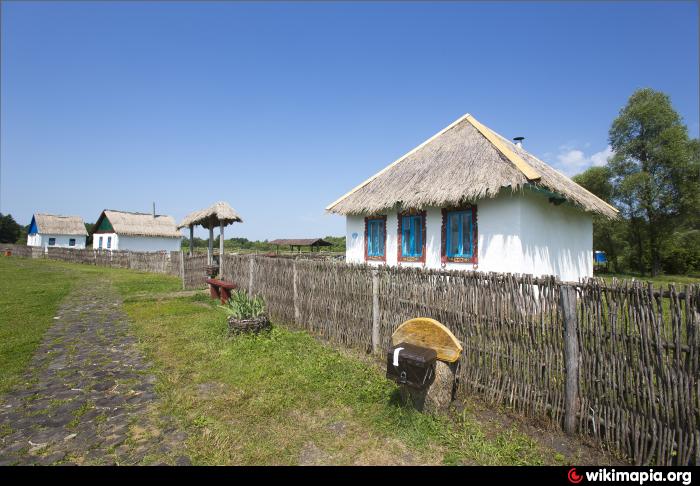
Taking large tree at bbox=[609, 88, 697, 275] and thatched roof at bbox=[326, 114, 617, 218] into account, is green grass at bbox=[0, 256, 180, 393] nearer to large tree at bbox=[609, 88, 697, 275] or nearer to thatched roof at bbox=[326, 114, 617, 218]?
thatched roof at bbox=[326, 114, 617, 218]

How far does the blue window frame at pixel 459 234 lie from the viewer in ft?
32.6

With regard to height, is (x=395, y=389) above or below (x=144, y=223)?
below

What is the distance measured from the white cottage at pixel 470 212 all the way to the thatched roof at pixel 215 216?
150 inches

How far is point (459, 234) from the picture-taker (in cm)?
1020

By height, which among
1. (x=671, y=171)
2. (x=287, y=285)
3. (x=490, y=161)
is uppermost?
(x=671, y=171)

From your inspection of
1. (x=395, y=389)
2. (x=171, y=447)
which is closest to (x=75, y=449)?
(x=171, y=447)

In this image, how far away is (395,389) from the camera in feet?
14.5

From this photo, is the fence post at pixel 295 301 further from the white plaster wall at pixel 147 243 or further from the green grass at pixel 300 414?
the white plaster wall at pixel 147 243

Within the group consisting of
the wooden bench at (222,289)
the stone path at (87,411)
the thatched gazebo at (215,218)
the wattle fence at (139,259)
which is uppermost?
the thatched gazebo at (215,218)

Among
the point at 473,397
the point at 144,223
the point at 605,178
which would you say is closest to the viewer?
the point at 473,397

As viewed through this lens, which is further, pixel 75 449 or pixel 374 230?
pixel 374 230

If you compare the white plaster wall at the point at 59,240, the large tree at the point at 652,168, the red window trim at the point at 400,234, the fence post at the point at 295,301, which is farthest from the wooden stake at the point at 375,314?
the white plaster wall at the point at 59,240

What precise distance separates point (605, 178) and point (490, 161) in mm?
19568

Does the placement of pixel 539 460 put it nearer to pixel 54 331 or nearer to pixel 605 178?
pixel 54 331
